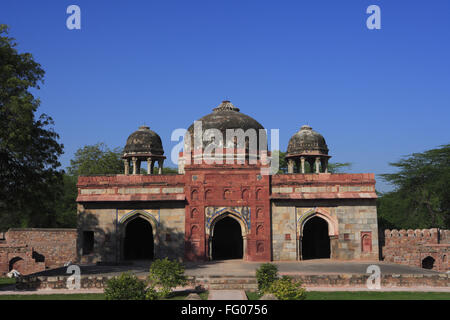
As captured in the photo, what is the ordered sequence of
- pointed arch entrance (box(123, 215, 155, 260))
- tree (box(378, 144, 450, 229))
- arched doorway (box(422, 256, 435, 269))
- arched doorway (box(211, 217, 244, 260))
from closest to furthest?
arched doorway (box(422, 256, 435, 269)) → pointed arch entrance (box(123, 215, 155, 260)) → arched doorway (box(211, 217, 244, 260)) → tree (box(378, 144, 450, 229))

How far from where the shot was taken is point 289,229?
A: 21.5 m

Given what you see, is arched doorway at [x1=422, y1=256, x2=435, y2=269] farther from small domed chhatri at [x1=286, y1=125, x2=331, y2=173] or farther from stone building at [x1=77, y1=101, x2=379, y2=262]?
small domed chhatri at [x1=286, y1=125, x2=331, y2=173]

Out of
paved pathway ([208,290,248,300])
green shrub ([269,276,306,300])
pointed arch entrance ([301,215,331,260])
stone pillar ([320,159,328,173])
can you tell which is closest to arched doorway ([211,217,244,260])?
pointed arch entrance ([301,215,331,260])

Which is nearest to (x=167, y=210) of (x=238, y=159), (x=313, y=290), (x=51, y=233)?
(x=238, y=159)

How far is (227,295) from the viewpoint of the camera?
1271cm

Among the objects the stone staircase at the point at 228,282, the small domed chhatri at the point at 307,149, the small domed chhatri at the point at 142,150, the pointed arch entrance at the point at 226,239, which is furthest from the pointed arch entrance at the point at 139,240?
the stone staircase at the point at 228,282

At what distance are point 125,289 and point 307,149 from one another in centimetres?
1714

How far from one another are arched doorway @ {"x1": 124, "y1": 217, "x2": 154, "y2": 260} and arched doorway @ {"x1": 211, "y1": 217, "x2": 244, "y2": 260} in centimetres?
365

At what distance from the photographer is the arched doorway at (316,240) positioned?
2436cm

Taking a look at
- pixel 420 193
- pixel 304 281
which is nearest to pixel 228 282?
pixel 304 281

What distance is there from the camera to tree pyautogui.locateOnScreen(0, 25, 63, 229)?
15172 mm

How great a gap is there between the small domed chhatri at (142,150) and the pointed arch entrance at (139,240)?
341cm

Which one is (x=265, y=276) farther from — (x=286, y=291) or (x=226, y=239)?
(x=226, y=239)
